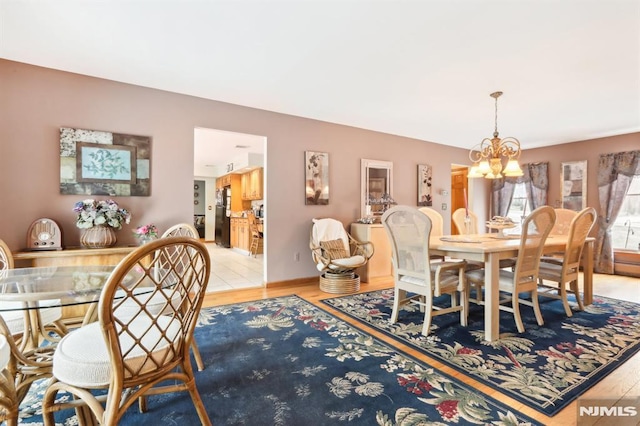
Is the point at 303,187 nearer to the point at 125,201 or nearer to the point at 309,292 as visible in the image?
the point at 309,292

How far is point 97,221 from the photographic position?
2.96 metres

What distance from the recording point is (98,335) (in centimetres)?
136

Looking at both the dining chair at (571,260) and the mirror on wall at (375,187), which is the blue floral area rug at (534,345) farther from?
Result: the mirror on wall at (375,187)

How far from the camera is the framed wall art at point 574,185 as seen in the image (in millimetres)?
5684

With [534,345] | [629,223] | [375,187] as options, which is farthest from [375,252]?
[629,223]

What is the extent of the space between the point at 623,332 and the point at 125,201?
5.05m

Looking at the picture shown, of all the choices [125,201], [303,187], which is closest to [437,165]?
[303,187]

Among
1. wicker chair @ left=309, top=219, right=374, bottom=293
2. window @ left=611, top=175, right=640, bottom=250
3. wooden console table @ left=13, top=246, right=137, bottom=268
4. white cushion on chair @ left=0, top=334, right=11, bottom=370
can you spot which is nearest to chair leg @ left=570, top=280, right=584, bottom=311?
wicker chair @ left=309, top=219, right=374, bottom=293

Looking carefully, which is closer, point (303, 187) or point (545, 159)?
point (303, 187)

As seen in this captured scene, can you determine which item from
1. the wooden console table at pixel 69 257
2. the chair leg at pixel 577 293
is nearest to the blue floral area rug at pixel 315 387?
the wooden console table at pixel 69 257

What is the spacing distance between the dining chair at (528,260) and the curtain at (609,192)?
3.82 m

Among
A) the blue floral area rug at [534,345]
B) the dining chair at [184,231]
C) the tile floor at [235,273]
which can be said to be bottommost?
the tile floor at [235,273]

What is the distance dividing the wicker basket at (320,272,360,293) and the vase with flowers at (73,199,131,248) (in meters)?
2.50

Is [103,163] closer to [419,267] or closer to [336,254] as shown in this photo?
[336,254]
